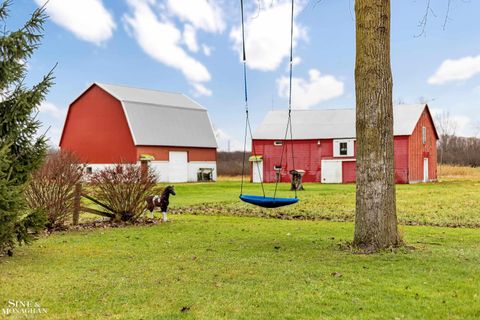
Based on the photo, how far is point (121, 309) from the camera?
4.35 meters

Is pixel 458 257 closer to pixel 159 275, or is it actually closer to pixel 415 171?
pixel 159 275

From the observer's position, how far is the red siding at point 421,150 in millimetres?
33156

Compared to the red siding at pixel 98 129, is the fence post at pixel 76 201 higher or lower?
lower

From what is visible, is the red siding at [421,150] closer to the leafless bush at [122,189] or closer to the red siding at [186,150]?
the red siding at [186,150]

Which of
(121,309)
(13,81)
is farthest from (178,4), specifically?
(121,309)

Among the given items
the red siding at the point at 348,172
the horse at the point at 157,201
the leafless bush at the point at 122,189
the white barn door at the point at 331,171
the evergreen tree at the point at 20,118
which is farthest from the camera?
the white barn door at the point at 331,171

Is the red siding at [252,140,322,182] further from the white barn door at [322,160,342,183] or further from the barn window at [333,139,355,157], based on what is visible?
the barn window at [333,139,355,157]

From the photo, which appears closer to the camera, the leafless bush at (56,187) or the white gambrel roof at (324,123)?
the leafless bush at (56,187)

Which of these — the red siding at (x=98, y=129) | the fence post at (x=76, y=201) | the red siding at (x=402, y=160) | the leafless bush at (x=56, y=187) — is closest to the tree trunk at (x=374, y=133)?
the leafless bush at (x=56, y=187)

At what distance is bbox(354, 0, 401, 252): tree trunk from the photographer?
22.0ft

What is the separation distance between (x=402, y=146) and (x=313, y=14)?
25.0 metres

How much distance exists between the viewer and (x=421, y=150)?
35000 millimetres

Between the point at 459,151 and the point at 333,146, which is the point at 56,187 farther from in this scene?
the point at 459,151

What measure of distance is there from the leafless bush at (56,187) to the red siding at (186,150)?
22.6 metres
